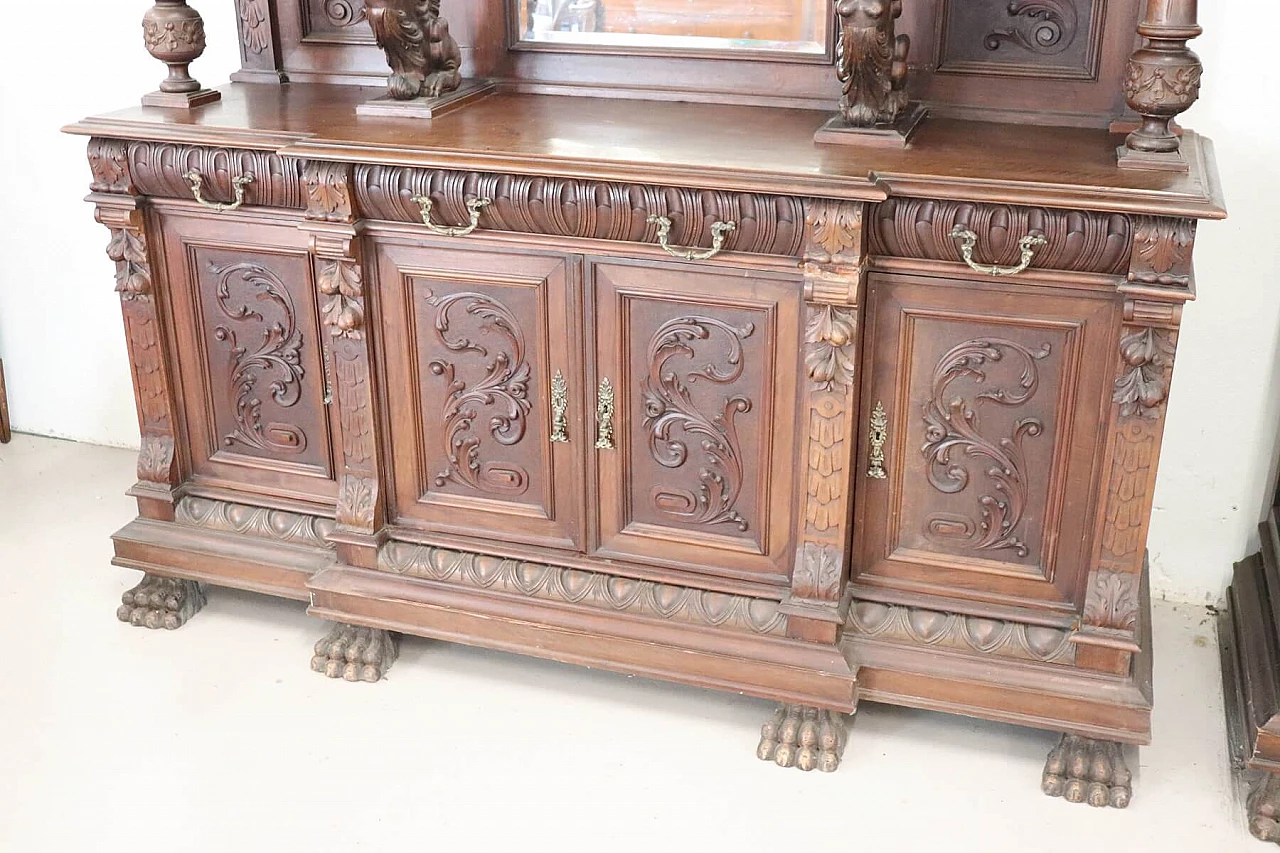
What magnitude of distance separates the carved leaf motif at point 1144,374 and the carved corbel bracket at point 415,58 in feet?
4.82

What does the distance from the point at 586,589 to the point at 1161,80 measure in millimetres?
1456

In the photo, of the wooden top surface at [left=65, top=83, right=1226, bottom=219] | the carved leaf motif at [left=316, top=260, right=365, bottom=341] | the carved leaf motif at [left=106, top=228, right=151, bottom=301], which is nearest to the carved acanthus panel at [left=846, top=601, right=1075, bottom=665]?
the wooden top surface at [left=65, top=83, right=1226, bottom=219]

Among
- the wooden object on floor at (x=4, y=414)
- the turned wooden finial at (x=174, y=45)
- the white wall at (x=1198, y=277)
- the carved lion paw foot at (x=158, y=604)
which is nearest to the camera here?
the white wall at (x=1198, y=277)

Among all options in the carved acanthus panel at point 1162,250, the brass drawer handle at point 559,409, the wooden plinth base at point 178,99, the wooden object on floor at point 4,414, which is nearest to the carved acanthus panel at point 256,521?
the brass drawer handle at point 559,409

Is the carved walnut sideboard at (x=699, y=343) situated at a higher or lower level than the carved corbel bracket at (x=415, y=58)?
lower

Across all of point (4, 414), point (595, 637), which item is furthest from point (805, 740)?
point (4, 414)

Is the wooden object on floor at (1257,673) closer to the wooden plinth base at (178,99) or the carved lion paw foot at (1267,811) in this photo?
the carved lion paw foot at (1267,811)

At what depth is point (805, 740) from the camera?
251 cm

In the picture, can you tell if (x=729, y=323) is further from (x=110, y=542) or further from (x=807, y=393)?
(x=110, y=542)

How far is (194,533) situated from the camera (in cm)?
295

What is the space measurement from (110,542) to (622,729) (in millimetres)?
1600

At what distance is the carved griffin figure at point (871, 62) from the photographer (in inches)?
90.9

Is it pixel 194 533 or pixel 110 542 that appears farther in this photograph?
pixel 110 542

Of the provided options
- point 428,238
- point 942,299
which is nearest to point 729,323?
point 942,299
